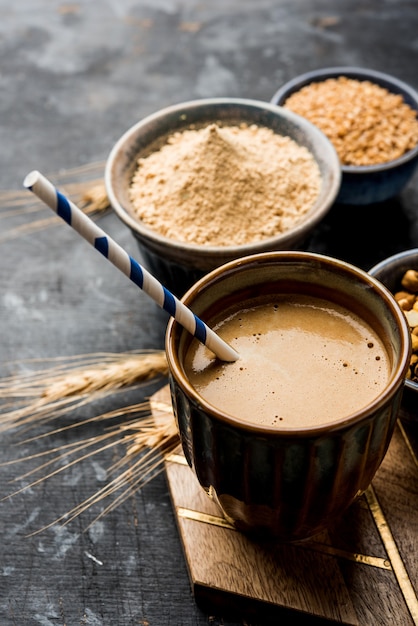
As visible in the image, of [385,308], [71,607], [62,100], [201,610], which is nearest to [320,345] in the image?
[385,308]

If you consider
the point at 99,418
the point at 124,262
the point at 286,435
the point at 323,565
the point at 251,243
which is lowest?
the point at 99,418

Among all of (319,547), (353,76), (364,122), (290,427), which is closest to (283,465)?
(290,427)

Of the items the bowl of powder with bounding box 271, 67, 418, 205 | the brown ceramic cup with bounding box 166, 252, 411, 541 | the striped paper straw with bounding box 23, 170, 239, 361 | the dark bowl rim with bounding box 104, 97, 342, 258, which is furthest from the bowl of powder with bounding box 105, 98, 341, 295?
the striped paper straw with bounding box 23, 170, 239, 361

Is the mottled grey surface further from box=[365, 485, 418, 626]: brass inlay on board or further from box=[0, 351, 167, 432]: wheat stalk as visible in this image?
box=[365, 485, 418, 626]: brass inlay on board

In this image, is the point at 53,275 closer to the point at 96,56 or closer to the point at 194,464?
the point at 194,464

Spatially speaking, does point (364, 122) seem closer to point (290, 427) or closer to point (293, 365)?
point (293, 365)

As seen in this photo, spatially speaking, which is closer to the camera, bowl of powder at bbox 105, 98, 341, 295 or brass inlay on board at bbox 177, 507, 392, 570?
brass inlay on board at bbox 177, 507, 392, 570
